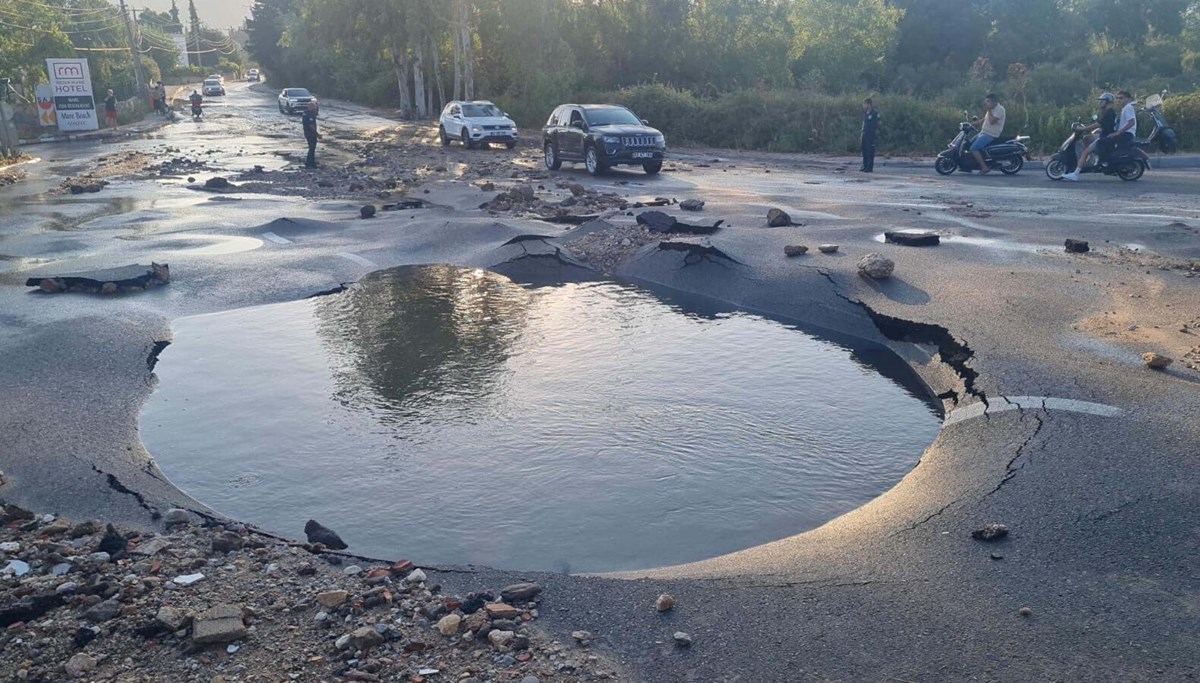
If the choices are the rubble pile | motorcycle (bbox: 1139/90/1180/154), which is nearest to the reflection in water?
the rubble pile

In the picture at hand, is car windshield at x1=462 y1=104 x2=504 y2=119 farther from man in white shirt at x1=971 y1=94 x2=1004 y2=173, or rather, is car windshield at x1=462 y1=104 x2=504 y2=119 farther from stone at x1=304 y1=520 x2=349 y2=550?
stone at x1=304 y1=520 x2=349 y2=550

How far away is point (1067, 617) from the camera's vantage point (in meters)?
4.37

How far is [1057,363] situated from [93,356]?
8627mm

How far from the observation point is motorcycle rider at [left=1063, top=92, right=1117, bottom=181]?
19062 mm

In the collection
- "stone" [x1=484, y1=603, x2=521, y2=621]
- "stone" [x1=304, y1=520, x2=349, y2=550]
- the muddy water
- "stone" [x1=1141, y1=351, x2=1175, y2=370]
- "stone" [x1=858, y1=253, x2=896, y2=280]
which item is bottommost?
the muddy water

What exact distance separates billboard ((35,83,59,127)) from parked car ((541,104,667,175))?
118ft

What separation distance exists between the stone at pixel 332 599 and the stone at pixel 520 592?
2.40 ft

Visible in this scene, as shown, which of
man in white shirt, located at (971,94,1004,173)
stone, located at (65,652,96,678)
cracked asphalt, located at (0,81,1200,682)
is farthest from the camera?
man in white shirt, located at (971,94,1004,173)

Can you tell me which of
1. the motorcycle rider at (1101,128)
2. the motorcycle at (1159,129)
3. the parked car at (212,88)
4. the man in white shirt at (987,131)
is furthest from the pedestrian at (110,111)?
the motorcycle at (1159,129)

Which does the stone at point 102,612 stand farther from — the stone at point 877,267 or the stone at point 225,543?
the stone at point 877,267

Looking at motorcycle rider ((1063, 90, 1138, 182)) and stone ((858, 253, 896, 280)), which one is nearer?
stone ((858, 253, 896, 280))

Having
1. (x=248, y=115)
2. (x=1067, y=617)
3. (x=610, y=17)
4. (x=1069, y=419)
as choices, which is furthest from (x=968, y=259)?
(x=248, y=115)

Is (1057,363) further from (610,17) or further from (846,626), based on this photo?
(610,17)

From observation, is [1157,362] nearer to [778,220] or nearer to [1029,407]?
[1029,407]
